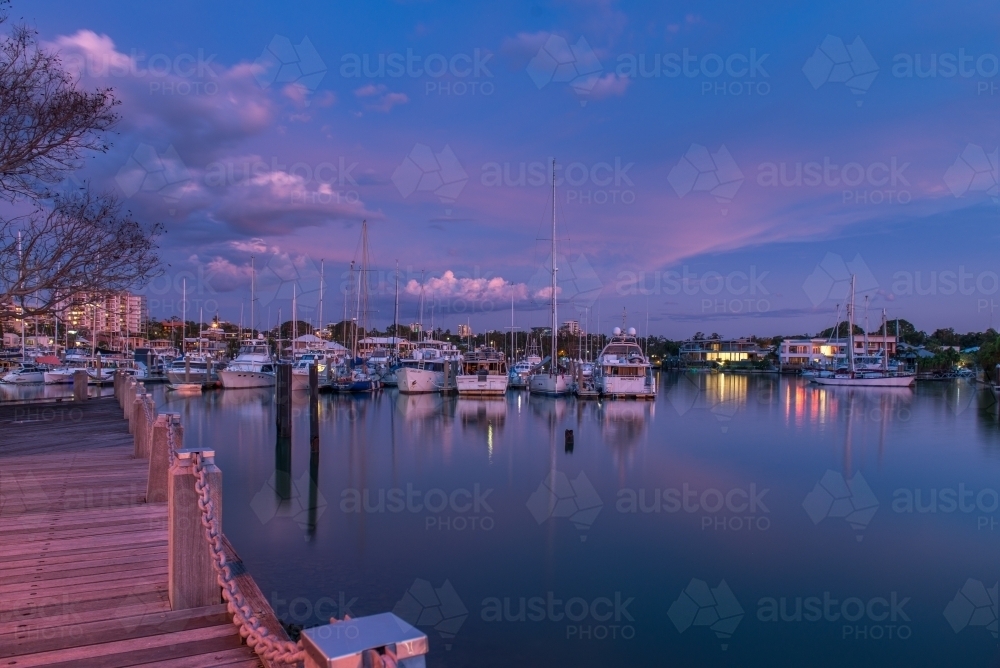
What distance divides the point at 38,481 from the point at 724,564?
11737mm

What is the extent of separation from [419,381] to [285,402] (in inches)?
1039

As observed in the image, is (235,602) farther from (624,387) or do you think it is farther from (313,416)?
(624,387)

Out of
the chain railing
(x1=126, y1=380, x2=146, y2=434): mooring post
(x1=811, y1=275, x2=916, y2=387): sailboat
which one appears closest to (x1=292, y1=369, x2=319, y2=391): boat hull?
(x1=126, y1=380, x2=146, y2=434): mooring post

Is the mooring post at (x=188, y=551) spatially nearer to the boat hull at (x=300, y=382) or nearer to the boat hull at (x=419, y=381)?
the boat hull at (x=419, y=381)

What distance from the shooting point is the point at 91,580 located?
5.64 meters

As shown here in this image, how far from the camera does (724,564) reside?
12.9 meters

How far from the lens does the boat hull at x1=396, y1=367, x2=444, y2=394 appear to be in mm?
52438

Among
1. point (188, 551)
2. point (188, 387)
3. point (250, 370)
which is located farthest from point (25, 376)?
point (188, 551)

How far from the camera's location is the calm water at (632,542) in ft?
32.0

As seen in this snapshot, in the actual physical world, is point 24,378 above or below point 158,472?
below

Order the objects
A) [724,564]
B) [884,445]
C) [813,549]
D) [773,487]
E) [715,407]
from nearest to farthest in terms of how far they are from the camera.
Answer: [724,564], [813,549], [773,487], [884,445], [715,407]

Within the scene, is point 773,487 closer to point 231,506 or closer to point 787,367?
point 231,506

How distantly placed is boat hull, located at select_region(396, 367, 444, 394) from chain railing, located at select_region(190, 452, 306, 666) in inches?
1857

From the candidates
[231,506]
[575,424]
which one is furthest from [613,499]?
[575,424]
